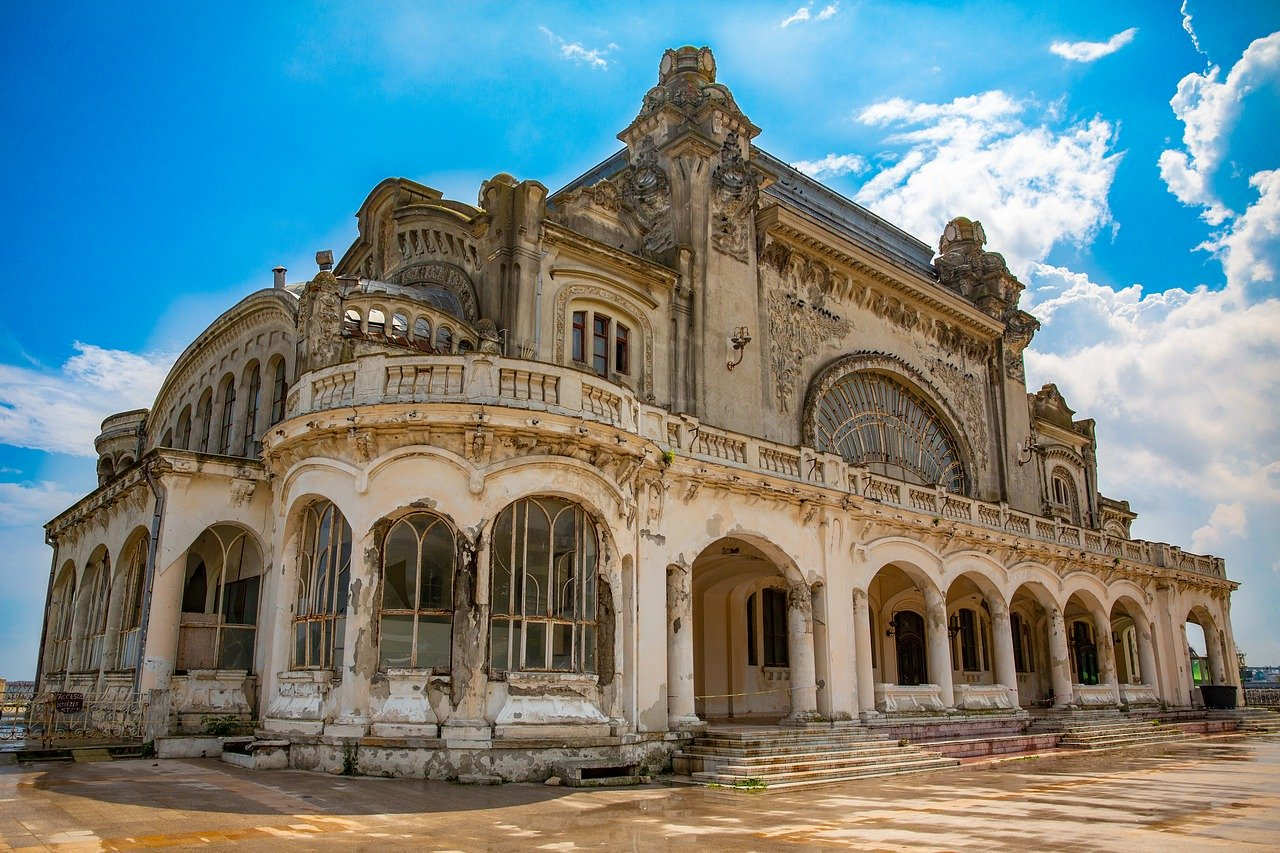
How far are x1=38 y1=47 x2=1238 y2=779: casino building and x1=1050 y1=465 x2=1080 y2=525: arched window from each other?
4004 millimetres

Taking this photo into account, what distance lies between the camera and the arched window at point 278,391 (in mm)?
22670

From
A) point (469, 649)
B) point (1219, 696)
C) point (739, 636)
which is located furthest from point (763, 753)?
point (1219, 696)

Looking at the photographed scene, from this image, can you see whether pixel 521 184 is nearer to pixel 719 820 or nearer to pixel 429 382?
pixel 429 382

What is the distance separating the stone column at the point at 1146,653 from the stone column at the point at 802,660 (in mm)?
16991

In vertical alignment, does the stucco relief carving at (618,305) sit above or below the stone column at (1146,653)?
above

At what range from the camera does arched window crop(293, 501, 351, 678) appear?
1580 cm

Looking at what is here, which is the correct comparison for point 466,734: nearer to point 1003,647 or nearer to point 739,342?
point 739,342

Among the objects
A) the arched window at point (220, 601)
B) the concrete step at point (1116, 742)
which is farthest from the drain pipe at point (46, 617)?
the concrete step at point (1116, 742)

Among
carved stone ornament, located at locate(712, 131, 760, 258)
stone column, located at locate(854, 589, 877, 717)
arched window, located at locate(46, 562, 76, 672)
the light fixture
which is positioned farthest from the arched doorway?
arched window, located at locate(46, 562, 76, 672)

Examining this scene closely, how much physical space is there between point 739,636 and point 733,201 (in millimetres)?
11042

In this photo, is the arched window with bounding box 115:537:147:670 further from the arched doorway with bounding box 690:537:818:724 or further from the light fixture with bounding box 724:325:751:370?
the light fixture with bounding box 724:325:751:370

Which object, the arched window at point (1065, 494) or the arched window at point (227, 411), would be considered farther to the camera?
the arched window at point (1065, 494)

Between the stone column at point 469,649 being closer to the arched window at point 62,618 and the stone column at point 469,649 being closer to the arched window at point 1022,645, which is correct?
the arched window at point 62,618

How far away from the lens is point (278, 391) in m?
23.2
